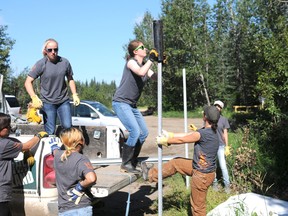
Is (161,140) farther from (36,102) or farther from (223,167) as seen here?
(223,167)

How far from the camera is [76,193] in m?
3.39

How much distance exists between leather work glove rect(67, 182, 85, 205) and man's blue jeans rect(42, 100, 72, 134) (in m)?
1.87

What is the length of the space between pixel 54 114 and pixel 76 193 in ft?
6.57

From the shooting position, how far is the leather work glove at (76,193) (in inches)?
133

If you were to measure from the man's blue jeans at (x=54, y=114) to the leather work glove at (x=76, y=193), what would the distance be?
1.87 meters

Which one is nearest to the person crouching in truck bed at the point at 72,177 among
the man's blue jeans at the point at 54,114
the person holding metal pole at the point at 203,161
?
the person holding metal pole at the point at 203,161

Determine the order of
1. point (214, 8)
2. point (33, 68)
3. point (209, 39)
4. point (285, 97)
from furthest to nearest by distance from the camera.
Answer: point (209, 39), point (214, 8), point (285, 97), point (33, 68)

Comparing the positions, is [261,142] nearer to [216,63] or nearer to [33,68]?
[33,68]

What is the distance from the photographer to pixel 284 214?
429 cm

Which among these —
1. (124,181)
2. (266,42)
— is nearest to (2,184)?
(124,181)

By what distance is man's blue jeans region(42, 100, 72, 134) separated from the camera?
16.8 feet

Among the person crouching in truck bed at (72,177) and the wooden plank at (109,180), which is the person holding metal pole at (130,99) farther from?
the person crouching in truck bed at (72,177)

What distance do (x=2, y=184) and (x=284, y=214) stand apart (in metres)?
3.12

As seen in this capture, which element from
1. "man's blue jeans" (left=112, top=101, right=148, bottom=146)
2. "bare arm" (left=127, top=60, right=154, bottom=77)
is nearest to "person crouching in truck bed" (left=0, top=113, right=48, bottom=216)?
"man's blue jeans" (left=112, top=101, right=148, bottom=146)
